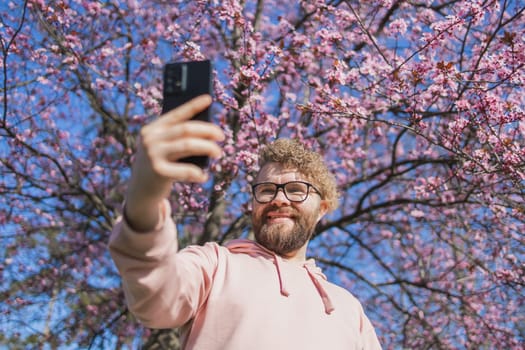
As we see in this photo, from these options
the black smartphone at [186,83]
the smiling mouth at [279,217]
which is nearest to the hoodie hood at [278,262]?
the smiling mouth at [279,217]

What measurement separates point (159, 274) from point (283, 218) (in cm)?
102

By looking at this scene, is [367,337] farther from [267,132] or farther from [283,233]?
[267,132]

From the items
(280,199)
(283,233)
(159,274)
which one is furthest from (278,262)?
(159,274)

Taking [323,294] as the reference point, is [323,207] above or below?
above

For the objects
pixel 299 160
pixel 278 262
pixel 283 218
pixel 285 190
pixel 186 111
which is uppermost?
pixel 299 160

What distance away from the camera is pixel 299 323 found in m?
2.12

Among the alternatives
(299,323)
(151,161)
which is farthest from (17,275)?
(151,161)

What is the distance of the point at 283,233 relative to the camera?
249 centimetres

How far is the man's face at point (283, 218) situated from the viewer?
250 cm

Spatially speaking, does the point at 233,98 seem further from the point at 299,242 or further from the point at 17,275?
the point at 17,275

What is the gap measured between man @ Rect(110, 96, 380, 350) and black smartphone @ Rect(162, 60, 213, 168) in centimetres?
13

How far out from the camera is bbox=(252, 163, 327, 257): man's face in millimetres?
2502

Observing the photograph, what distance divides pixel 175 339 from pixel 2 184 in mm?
2923

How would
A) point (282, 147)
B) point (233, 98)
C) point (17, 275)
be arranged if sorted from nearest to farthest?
point (282, 147)
point (233, 98)
point (17, 275)
